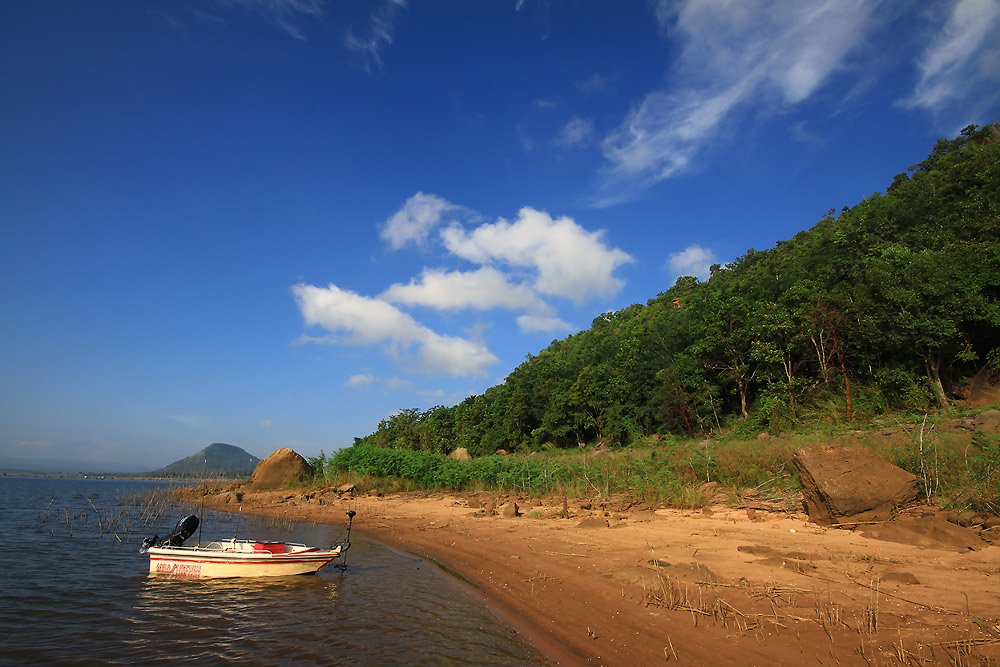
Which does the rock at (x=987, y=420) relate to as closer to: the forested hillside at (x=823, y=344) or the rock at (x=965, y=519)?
the forested hillside at (x=823, y=344)

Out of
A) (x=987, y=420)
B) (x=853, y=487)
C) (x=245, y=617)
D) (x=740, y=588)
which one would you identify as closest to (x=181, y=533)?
(x=245, y=617)

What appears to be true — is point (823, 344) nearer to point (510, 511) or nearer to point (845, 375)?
point (845, 375)

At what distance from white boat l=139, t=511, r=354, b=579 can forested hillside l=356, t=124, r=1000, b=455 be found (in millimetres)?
25145

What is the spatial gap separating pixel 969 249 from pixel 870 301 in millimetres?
4737

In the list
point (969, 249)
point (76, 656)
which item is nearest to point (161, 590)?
point (76, 656)

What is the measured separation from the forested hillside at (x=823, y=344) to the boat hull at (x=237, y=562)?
2510cm

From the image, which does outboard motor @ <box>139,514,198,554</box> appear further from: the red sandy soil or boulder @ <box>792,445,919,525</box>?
boulder @ <box>792,445,919,525</box>

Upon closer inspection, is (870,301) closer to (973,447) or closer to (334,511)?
(973,447)

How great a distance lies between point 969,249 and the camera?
24.8 m

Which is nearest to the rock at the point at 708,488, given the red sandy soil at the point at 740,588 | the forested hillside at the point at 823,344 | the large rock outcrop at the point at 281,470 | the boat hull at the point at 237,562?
the red sandy soil at the point at 740,588

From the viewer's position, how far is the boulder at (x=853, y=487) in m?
11.1

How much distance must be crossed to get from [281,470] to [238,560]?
2528 centimetres

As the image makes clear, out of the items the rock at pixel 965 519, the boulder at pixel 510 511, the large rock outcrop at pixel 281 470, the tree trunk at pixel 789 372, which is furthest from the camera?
the large rock outcrop at pixel 281 470

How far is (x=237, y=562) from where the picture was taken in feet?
36.9
